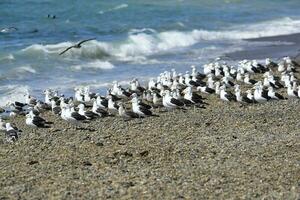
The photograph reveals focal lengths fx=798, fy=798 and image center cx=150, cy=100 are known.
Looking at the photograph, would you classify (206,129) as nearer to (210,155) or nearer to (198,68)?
(210,155)

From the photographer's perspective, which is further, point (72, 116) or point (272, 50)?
point (272, 50)

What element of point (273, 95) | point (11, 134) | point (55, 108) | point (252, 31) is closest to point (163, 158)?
point (11, 134)

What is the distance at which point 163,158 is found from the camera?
1530cm

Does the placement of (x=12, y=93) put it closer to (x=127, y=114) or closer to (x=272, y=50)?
(x=127, y=114)

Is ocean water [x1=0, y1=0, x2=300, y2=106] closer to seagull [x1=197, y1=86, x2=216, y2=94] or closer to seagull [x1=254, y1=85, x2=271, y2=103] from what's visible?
seagull [x1=197, y1=86, x2=216, y2=94]

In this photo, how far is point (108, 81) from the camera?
2781cm

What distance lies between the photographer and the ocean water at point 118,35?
29641 mm

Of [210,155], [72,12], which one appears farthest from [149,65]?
[72,12]

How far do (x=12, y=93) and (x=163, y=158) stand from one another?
37.2ft

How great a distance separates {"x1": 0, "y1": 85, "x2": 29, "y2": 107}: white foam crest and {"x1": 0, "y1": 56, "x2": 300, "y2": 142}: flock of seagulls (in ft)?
3.20

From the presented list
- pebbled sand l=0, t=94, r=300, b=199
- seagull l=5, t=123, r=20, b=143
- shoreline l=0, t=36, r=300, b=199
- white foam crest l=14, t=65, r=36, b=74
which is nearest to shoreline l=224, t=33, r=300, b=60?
white foam crest l=14, t=65, r=36, b=74

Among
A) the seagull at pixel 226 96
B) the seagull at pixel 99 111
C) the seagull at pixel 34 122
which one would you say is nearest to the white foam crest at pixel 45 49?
the seagull at pixel 226 96

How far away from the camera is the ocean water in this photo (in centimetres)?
2964

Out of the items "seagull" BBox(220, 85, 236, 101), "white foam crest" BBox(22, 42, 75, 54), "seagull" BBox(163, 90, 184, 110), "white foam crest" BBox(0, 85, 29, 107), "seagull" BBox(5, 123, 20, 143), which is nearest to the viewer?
"seagull" BBox(5, 123, 20, 143)
